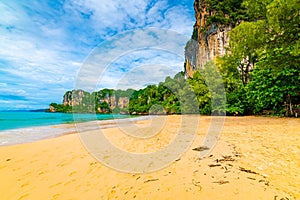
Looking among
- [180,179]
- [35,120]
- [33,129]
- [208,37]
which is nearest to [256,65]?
[180,179]

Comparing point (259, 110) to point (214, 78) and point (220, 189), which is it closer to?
point (214, 78)

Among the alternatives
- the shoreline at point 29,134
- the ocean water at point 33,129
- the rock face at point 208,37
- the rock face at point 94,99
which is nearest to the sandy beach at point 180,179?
the shoreline at point 29,134

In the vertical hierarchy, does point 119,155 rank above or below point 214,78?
below

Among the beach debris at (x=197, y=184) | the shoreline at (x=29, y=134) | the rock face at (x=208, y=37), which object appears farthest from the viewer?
the rock face at (x=208, y=37)

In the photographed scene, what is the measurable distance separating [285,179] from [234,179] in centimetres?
81

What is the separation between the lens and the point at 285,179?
273 centimetres

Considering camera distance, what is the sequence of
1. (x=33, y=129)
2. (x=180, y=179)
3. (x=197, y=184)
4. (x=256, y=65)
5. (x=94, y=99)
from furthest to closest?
(x=94, y=99) < (x=256, y=65) < (x=33, y=129) < (x=180, y=179) < (x=197, y=184)

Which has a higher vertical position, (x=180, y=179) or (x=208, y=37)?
(x=208, y=37)

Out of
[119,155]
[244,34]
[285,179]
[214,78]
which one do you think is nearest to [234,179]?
[285,179]

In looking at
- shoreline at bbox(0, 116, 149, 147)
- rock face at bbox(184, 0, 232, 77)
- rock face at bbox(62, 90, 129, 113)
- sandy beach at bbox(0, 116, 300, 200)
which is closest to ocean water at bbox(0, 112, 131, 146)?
shoreline at bbox(0, 116, 149, 147)

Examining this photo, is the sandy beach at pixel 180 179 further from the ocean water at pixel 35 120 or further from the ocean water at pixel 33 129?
the ocean water at pixel 35 120

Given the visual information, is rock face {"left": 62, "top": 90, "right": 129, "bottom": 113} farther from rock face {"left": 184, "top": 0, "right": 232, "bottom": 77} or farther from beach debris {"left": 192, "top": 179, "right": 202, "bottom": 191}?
rock face {"left": 184, "top": 0, "right": 232, "bottom": 77}

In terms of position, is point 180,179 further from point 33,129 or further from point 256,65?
point 33,129

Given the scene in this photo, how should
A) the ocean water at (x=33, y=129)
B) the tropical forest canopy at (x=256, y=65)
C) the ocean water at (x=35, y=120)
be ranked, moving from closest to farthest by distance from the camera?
the tropical forest canopy at (x=256, y=65)
the ocean water at (x=33, y=129)
the ocean water at (x=35, y=120)
